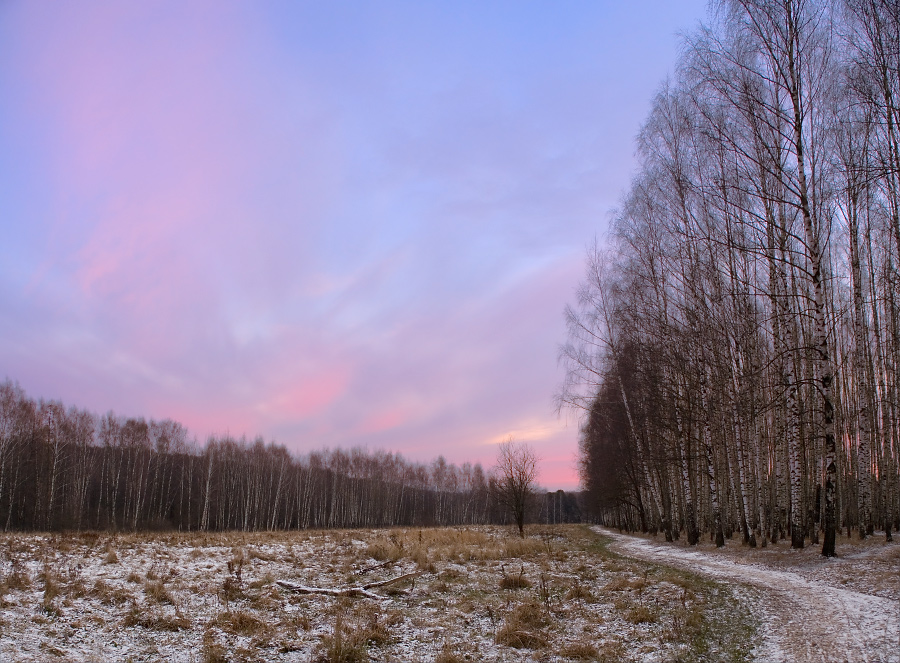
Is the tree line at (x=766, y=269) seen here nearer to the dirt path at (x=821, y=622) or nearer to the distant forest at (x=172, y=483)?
the dirt path at (x=821, y=622)

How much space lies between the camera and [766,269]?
16.9 metres

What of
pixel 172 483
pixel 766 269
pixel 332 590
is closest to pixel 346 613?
pixel 332 590

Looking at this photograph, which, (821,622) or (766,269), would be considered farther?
(766,269)

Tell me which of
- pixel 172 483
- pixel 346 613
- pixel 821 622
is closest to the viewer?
pixel 821 622

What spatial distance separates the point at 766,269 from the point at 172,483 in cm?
6572

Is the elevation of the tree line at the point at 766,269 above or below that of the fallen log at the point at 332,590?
above

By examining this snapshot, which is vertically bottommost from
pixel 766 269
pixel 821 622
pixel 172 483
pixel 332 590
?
pixel 172 483

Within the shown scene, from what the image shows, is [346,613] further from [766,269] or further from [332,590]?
[766,269]

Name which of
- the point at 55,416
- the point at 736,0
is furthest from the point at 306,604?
the point at 55,416

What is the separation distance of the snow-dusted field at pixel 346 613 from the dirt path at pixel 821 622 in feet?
1.40

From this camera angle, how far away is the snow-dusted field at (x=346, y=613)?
652cm

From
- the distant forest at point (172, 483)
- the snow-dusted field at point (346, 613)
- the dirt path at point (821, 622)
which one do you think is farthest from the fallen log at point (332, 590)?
the distant forest at point (172, 483)

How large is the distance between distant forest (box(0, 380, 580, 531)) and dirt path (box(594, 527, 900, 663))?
4099 centimetres

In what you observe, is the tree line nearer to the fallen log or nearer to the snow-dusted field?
the snow-dusted field
